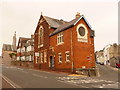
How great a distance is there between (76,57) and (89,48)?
3708 mm

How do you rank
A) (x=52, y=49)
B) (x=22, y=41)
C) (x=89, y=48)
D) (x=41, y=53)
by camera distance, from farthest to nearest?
(x=22, y=41), (x=41, y=53), (x=52, y=49), (x=89, y=48)

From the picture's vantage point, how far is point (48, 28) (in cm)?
3080

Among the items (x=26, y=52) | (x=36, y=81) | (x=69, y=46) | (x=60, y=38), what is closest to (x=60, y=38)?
(x=60, y=38)

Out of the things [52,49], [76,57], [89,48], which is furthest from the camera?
[52,49]

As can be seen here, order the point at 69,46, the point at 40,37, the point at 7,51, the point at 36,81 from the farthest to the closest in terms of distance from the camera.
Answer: the point at 7,51
the point at 40,37
the point at 69,46
the point at 36,81

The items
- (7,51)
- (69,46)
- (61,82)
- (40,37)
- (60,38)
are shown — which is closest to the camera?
(61,82)

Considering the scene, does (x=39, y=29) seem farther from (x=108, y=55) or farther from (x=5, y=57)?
(x=5, y=57)

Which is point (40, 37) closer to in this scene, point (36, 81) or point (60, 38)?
point (60, 38)

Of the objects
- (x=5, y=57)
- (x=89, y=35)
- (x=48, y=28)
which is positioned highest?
(x=48, y=28)

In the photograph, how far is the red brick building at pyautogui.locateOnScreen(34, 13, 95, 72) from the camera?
24125 millimetres

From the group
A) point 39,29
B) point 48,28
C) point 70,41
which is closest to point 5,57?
point 39,29

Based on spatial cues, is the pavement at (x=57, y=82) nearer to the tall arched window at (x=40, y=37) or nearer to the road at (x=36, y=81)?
the road at (x=36, y=81)

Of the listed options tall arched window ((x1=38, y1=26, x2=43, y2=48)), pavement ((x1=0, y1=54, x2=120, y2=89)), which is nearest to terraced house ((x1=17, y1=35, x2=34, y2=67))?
tall arched window ((x1=38, y1=26, x2=43, y2=48))

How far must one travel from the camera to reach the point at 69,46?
24.4 meters
